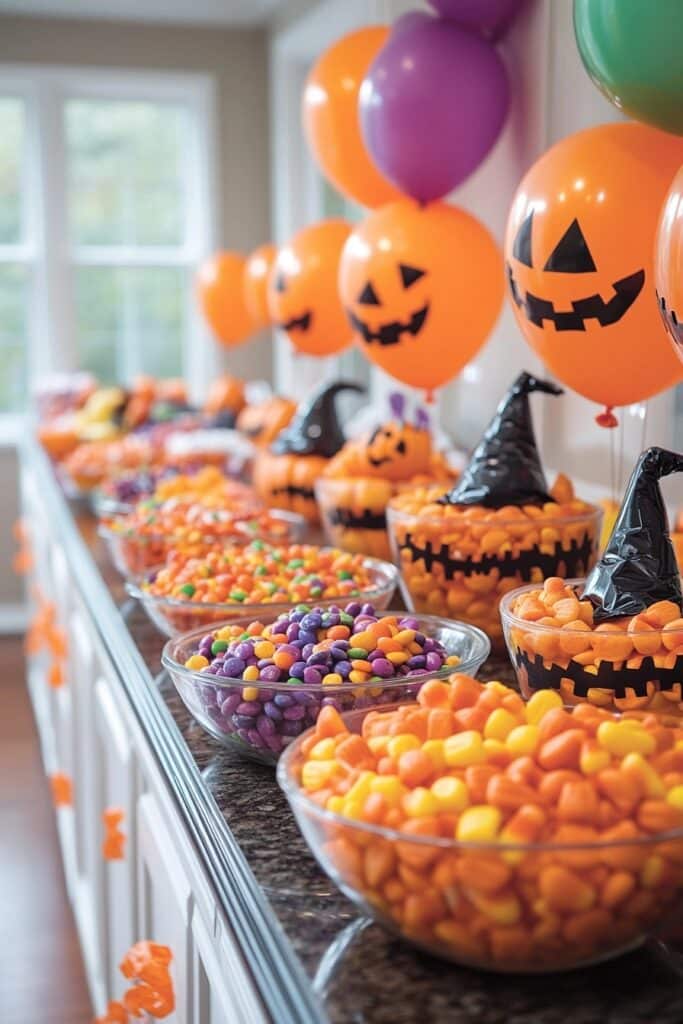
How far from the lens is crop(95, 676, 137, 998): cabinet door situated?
1.67 meters

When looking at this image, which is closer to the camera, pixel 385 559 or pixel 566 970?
pixel 566 970

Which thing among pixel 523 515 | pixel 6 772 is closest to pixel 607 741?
pixel 523 515

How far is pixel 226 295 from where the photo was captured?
4133 mm

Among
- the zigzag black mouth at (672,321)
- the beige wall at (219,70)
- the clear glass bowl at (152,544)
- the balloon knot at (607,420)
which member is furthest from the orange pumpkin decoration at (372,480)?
the beige wall at (219,70)

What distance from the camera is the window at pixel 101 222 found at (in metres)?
5.00

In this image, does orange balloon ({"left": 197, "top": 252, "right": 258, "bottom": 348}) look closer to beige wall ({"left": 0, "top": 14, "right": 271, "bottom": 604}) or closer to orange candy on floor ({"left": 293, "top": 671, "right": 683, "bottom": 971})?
beige wall ({"left": 0, "top": 14, "right": 271, "bottom": 604})

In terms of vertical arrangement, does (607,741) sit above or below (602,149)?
below

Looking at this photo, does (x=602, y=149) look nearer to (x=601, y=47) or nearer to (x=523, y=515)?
(x=601, y=47)

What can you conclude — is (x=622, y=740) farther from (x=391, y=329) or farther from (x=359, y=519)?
(x=391, y=329)

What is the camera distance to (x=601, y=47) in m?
1.21

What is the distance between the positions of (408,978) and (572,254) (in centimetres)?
88

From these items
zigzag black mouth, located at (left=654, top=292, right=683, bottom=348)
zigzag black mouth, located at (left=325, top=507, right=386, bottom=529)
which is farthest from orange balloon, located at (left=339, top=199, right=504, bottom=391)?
zigzag black mouth, located at (left=654, top=292, right=683, bottom=348)

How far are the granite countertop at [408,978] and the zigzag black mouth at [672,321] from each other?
0.56 meters

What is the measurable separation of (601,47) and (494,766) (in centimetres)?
79
